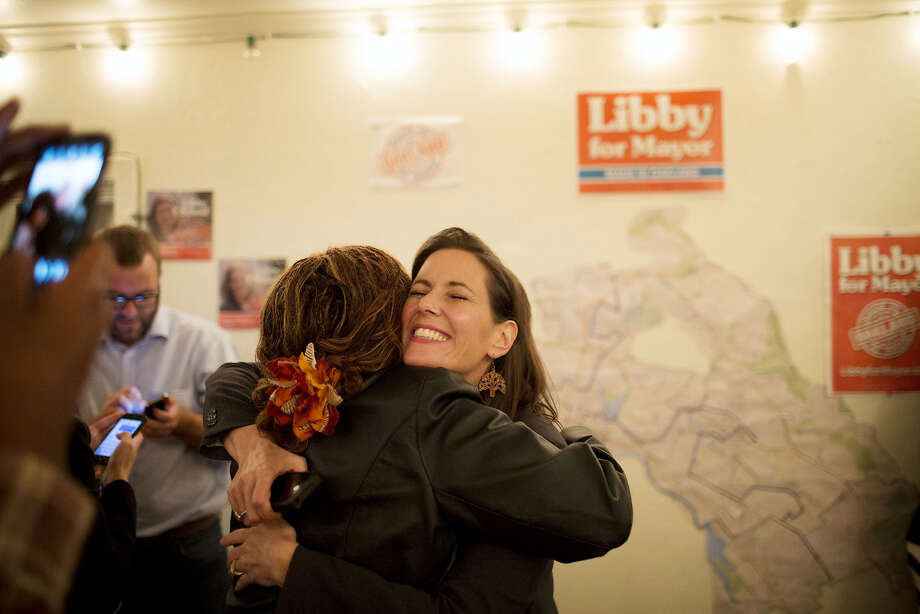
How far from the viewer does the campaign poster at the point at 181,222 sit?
305 cm

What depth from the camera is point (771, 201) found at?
2965mm

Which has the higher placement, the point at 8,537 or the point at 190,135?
the point at 190,135

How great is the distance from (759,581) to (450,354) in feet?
7.79

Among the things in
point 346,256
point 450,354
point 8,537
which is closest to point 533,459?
point 450,354

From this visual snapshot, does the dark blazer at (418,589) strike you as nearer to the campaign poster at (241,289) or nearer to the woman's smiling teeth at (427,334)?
the woman's smiling teeth at (427,334)

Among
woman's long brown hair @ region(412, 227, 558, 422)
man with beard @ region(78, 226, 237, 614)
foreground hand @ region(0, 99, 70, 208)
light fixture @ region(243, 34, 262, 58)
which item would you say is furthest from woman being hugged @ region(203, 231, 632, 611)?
light fixture @ region(243, 34, 262, 58)

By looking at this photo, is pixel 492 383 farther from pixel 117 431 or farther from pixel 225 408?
pixel 117 431

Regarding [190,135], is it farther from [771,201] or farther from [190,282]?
[771,201]

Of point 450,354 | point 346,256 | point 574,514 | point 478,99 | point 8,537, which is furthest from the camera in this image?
point 478,99

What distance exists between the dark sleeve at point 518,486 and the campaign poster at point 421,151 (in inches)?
80.4

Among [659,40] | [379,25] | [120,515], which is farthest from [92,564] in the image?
[659,40]

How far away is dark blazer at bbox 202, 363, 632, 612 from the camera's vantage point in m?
1.07

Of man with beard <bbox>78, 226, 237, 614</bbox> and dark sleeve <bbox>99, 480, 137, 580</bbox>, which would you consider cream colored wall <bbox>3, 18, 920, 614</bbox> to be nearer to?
man with beard <bbox>78, 226, 237, 614</bbox>

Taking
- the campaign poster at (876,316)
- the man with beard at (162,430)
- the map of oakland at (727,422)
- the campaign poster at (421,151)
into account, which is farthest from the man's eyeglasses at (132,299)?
the campaign poster at (876,316)
